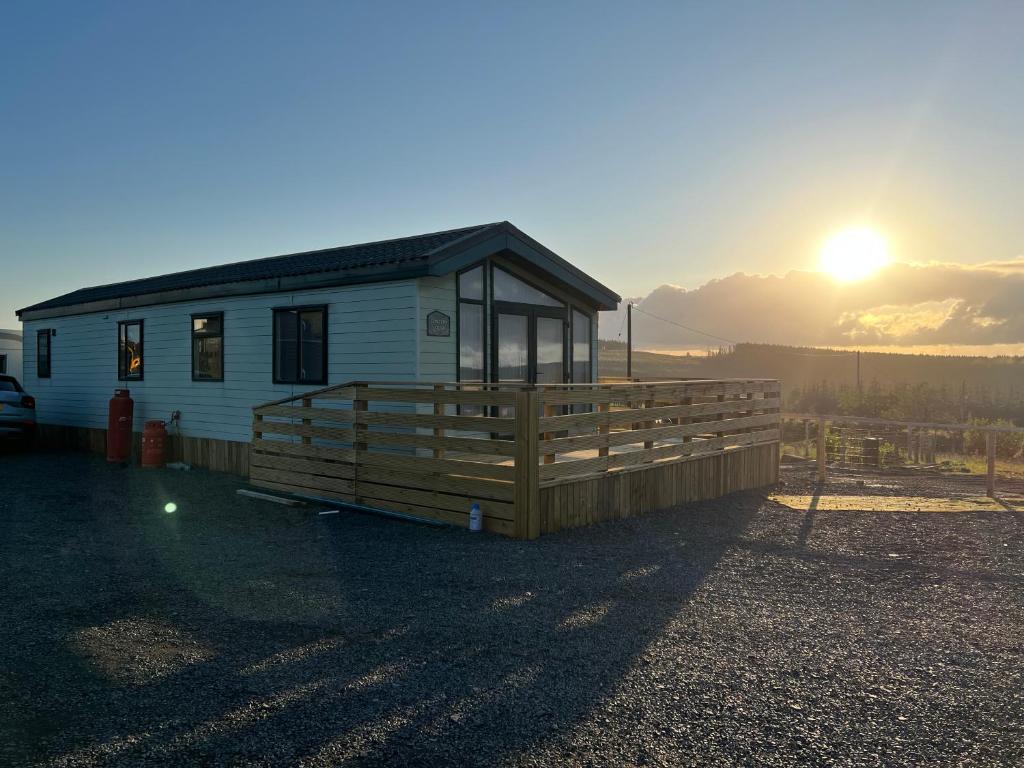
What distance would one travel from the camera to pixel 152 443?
43.1 feet

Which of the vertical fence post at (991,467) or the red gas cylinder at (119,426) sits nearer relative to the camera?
the vertical fence post at (991,467)

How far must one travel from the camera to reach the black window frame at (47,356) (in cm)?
1706

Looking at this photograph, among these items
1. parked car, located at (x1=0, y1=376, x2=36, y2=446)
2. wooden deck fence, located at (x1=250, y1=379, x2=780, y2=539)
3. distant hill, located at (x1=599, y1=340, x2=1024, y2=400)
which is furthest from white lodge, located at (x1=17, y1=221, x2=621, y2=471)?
distant hill, located at (x1=599, y1=340, x2=1024, y2=400)

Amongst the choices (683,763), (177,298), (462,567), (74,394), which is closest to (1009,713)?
(683,763)

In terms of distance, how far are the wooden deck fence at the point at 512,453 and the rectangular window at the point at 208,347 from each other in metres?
1.70

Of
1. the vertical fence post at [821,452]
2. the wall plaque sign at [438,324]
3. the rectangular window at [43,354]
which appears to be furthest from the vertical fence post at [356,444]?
the rectangular window at [43,354]

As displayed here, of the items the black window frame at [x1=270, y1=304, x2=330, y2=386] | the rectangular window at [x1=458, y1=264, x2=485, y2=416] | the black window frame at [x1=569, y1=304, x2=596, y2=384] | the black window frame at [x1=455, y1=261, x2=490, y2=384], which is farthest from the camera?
the black window frame at [x1=569, y1=304, x2=596, y2=384]

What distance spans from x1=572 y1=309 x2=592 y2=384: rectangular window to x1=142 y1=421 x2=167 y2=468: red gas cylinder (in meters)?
6.97

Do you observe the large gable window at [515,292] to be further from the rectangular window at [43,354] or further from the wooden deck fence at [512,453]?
the rectangular window at [43,354]

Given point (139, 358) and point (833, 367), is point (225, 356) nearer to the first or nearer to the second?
point (139, 358)

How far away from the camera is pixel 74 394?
643 inches

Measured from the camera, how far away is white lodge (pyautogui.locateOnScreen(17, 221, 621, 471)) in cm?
1012

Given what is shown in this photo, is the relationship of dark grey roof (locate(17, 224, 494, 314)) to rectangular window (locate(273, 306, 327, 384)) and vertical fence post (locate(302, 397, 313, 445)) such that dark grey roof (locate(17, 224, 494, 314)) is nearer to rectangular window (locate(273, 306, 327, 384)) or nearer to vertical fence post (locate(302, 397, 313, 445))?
rectangular window (locate(273, 306, 327, 384))

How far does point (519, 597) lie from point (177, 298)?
9922 mm
